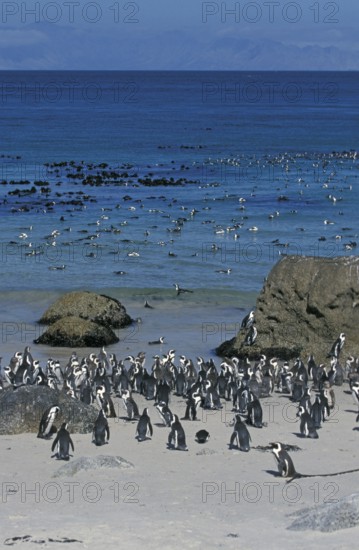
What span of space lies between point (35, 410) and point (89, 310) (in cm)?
1048

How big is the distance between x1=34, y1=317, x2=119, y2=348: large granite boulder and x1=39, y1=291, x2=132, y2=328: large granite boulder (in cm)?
156

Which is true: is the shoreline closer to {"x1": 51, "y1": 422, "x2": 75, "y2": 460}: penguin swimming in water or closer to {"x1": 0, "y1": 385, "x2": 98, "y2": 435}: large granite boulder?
{"x1": 0, "y1": 385, "x2": 98, "y2": 435}: large granite boulder

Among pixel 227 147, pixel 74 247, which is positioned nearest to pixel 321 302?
pixel 74 247

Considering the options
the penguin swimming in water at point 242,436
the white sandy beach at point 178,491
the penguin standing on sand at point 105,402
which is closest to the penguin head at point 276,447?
the white sandy beach at point 178,491

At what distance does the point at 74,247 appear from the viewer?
42656 mm

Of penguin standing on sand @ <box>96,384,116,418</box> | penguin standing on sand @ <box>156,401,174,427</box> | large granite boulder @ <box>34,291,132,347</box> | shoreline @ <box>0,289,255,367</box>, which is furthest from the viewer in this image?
large granite boulder @ <box>34,291,132,347</box>

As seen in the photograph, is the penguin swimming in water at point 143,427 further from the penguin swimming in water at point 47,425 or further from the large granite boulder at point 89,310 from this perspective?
the large granite boulder at point 89,310

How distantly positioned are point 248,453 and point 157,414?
10.3ft

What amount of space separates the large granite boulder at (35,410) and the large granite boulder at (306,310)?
7092 millimetres

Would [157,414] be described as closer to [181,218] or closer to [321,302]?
[321,302]

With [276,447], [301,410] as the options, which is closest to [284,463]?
[276,447]

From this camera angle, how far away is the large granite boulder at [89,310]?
29562 millimetres

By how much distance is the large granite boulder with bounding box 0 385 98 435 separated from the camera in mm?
19062

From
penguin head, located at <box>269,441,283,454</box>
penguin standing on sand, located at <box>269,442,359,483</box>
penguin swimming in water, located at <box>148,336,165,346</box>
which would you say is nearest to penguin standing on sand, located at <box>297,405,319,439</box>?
penguin head, located at <box>269,441,283,454</box>
